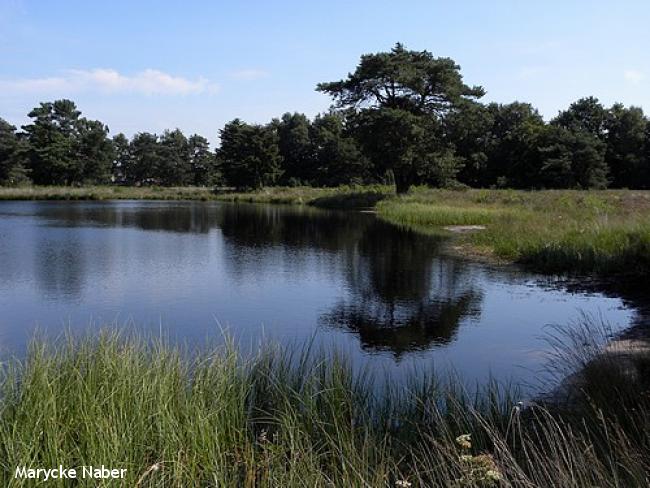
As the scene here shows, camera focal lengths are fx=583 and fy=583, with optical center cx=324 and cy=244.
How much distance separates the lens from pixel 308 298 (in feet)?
50.2

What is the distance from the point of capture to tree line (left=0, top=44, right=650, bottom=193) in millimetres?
51500

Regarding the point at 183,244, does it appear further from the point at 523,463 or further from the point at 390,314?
the point at 523,463

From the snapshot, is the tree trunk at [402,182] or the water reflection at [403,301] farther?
the tree trunk at [402,182]

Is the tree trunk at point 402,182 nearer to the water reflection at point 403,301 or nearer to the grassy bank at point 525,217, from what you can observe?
the grassy bank at point 525,217

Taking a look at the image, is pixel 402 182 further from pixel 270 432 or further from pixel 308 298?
pixel 270 432

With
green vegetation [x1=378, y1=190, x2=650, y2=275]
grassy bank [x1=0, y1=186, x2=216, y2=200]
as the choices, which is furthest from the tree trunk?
grassy bank [x1=0, y1=186, x2=216, y2=200]

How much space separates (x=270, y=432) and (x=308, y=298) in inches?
380

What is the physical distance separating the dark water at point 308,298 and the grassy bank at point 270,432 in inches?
127

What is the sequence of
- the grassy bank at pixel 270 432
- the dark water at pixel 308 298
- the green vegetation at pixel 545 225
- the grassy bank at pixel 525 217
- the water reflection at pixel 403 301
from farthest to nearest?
the grassy bank at pixel 525 217, the green vegetation at pixel 545 225, the water reflection at pixel 403 301, the dark water at pixel 308 298, the grassy bank at pixel 270 432

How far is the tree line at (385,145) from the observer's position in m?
51.5

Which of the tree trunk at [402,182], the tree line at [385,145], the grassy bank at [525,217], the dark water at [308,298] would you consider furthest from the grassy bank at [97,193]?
the dark water at [308,298]

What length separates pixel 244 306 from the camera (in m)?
14.1

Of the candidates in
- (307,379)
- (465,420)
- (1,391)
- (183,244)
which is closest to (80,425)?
(1,391)

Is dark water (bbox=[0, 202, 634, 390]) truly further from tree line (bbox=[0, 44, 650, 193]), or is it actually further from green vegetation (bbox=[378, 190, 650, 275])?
tree line (bbox=[0, 44, 650, 193])
